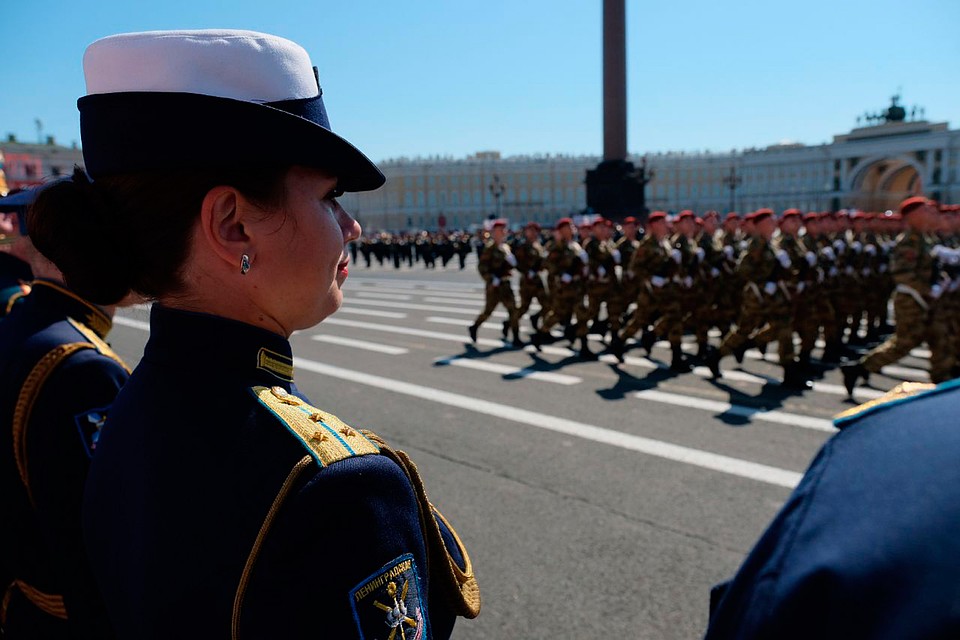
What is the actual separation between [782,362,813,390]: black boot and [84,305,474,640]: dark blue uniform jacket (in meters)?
7.81

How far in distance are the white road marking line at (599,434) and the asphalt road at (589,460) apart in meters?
0.02

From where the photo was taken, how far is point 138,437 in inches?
41.3

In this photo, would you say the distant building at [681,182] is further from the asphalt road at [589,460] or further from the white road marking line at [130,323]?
the asphalt road at [589,460]

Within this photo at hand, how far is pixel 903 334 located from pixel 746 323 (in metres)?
1.84

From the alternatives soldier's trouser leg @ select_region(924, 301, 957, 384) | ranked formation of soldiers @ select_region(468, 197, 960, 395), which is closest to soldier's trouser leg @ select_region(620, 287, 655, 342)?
ranked formation of soldiers @ select_region(468, 197, 960, 395)

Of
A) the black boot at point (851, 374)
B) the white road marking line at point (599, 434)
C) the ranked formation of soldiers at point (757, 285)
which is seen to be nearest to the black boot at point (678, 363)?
the ranked formation of soldiers at point (757, 285)

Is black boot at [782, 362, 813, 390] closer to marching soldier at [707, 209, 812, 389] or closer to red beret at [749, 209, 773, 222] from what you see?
marching soldier at [707, 209, 812, 389]

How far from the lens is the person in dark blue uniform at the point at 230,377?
2.88 ft

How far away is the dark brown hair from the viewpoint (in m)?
1.02

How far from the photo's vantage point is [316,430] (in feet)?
3.18

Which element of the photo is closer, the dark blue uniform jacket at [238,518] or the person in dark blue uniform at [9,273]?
the dark blue uniform jacket at [238,518]

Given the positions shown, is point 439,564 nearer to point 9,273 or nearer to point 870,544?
point 870,544

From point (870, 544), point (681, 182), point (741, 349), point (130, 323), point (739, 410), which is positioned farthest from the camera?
point (681, 182)

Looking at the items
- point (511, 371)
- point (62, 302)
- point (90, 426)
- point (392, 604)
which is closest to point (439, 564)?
point (392, 604)
